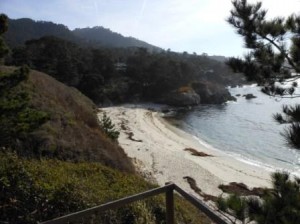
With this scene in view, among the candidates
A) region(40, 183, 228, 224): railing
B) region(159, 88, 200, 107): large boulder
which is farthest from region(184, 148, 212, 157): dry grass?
region(159, 88, 200, 107): large boulder

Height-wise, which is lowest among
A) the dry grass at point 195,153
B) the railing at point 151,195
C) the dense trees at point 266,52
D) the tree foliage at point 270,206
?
the dry grass at point 195,153

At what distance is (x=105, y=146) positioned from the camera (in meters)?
14.5

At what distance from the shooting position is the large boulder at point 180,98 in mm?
64938

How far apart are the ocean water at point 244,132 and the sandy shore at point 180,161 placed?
1.99 metres

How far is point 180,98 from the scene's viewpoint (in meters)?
65.2

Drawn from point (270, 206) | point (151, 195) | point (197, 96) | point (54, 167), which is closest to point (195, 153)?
point (54, 167)

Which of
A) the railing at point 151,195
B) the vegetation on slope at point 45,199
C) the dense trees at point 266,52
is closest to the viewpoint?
the railing at point 151,195

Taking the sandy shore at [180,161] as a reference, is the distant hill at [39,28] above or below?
above

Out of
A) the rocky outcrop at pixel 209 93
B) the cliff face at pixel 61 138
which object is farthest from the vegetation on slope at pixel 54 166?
the rocky outcrop at pixel 209 93

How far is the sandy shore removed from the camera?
803 inches

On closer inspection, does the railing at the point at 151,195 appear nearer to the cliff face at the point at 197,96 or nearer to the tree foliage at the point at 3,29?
the tree foliage at the point at 3,29

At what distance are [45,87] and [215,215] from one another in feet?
52.4

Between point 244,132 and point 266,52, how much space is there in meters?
33.4

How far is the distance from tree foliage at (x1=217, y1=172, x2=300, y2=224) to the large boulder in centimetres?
5865
